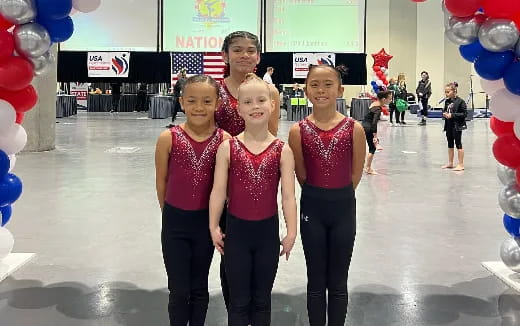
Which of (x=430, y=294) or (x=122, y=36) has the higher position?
(x=122, y=36)

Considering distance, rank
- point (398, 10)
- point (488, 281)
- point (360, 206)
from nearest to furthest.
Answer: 1. point (488, 281)
2. point (360, 206)
3. point (398, 10)

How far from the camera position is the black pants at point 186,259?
253cm

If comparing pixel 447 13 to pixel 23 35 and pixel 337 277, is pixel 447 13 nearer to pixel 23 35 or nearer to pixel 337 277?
pixel 337 277

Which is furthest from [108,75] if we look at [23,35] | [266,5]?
[23,35]

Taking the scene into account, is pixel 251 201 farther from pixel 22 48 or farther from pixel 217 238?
pixel 22 48

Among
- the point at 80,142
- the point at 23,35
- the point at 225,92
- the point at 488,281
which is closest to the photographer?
the point at 225,92

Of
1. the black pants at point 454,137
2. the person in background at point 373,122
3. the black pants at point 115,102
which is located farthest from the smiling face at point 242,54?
the black pants at point 115,102

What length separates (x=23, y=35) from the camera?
9.86 ft

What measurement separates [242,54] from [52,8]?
43.9 inches

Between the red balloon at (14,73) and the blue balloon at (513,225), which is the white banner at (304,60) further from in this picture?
the red balloon at (14,73)

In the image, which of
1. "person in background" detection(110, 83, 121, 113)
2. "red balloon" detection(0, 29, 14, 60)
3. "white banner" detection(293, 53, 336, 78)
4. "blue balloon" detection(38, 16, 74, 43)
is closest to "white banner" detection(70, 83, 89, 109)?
"person in background" detection(110, 83, 121, 113)

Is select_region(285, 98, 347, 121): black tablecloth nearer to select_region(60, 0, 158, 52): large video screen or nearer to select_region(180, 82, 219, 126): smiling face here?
select_region(60, 0, 158, 52): large video screen

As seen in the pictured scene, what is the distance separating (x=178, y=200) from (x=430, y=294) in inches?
68.3

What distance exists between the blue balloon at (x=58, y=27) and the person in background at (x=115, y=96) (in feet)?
66.3
